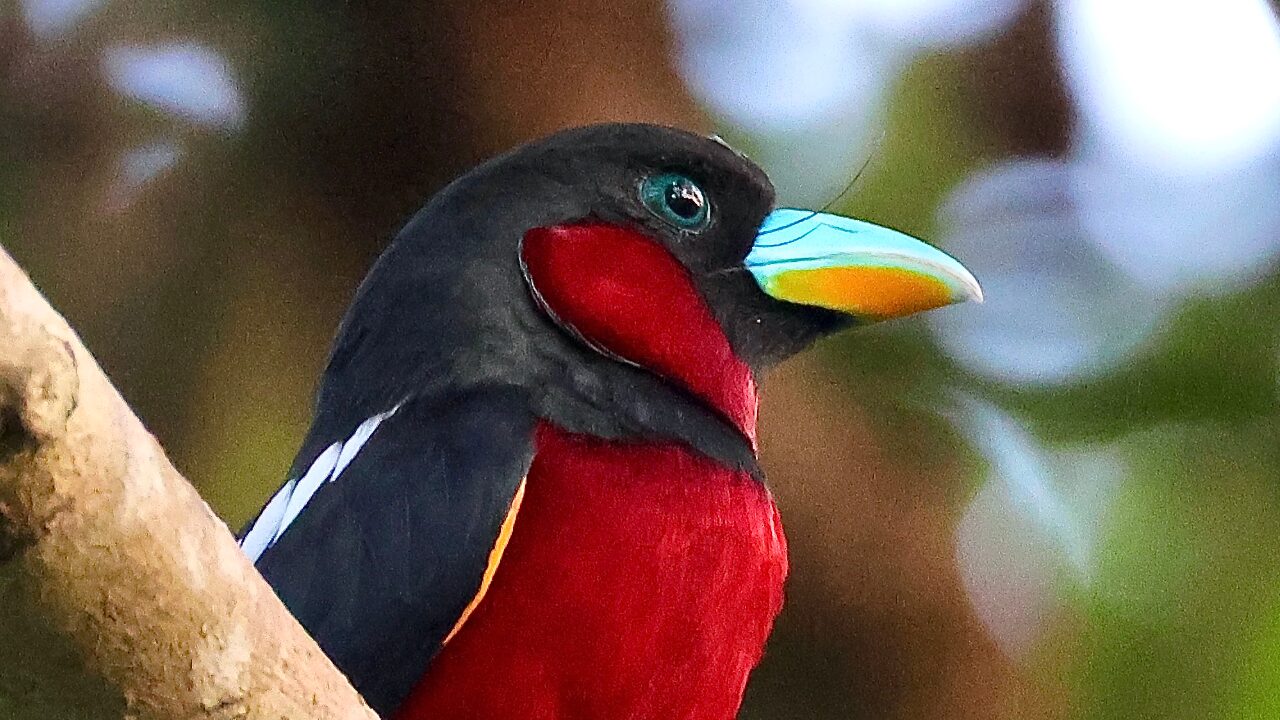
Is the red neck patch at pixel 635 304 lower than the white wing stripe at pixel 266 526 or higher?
higher

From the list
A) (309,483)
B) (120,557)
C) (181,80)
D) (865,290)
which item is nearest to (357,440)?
(309,483)

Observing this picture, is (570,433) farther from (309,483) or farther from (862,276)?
(862,276)

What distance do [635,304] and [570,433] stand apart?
0.30 m

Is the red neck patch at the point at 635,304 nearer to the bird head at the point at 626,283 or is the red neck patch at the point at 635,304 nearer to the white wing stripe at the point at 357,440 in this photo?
the bird head at the point at 626,283

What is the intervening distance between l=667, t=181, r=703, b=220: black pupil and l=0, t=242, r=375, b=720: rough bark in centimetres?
130

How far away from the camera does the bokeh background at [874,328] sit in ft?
11.4

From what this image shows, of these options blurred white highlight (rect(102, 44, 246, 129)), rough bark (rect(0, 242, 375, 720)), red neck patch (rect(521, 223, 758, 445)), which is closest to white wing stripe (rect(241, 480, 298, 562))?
red neck patch (rect(521, 223, 758, 445))

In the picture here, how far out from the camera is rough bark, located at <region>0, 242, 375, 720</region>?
1.05m

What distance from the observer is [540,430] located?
219cm

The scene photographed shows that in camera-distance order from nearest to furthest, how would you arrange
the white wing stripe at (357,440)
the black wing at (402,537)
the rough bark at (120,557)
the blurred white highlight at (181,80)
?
the rough bark at (120,557), the black wing at (402,537), the white wing stripe at (357,440), the blurred white highlight at (181,80)

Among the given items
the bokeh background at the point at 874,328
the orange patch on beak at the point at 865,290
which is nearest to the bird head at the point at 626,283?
the orange patch on beak at the point at 865,290

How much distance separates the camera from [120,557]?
118 centimetres

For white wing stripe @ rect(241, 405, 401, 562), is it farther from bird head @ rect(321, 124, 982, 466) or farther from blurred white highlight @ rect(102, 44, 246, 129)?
blurred white highlight @ rect(102, 44, 246, 129)

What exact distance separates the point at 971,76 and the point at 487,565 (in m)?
1.99
